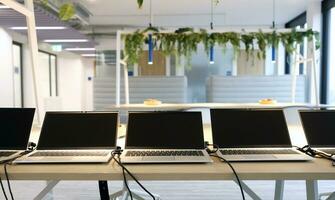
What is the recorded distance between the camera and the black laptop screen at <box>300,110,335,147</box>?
162cm

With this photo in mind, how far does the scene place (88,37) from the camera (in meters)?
7.95

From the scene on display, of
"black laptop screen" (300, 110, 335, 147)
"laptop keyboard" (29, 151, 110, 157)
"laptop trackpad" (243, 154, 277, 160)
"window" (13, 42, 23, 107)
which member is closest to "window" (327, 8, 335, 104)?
"black laptop screen" (300, 110, 335, 147)

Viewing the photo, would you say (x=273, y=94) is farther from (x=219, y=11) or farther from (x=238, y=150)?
(x=238, y=150)

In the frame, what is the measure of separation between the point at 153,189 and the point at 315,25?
14.3 ft

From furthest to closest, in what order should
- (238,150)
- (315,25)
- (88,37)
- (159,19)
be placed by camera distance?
1. (88,37)
2. (159,19)
3. (315,25)
4. (238,150)

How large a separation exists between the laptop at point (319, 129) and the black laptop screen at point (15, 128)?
1.51 metres

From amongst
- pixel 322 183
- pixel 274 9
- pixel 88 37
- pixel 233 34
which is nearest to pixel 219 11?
pixel 274 9

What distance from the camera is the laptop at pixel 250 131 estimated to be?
5.22 feet

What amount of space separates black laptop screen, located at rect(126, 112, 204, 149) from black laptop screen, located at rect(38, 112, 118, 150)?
11 cm

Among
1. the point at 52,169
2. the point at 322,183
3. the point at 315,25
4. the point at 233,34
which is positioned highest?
the point at 315,25

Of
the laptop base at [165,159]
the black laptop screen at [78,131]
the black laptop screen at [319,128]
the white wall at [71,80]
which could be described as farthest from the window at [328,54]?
the white wall at [71,80]

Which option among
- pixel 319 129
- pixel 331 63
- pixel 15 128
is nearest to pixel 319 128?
pixel 319 129

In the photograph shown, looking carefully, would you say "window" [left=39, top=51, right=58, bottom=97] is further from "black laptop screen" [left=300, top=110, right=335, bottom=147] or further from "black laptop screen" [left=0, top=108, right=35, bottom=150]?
"black laptop screen" [left=300, top=110, right=335, bottom=147]

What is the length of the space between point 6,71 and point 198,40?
4.47 m
